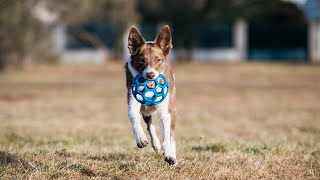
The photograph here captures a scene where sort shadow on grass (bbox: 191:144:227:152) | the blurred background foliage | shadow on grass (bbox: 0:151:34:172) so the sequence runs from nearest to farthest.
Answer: shadow on grass (bbox: 0:151:34:172) < shadow on grass (bbox: 191:144:227:152) < the blurred background foliage

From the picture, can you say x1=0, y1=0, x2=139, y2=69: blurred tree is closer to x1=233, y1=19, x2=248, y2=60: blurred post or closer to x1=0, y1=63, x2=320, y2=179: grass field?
x1=0, y1=63, x2=320, y2=179: grass field

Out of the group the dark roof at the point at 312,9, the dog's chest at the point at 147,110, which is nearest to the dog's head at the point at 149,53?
the dog's chest at the point at 147,110

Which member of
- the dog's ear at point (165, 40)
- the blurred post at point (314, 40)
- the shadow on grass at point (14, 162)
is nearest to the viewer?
the shadow on grass at point (14, 162)

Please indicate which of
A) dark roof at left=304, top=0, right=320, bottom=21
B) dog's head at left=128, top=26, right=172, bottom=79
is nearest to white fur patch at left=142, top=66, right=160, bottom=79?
dog's head at left=128, top=26, right=172, bottom=79

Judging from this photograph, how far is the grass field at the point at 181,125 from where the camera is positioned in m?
6.89

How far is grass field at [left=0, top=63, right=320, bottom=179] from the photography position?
271 inches

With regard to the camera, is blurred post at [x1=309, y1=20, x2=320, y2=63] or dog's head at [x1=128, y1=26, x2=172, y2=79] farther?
blurred post at [x1=309, y1=20, x2=320, y2=63]

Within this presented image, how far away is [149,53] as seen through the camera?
7.33m

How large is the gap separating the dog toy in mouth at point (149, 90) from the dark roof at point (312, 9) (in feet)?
137

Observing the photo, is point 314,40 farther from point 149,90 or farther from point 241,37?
point 149,90

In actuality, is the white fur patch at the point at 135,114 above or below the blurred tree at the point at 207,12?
below

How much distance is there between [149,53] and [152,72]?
355mm

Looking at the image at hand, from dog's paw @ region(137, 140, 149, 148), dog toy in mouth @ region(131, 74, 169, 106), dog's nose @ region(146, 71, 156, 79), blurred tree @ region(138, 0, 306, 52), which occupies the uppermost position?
blurred tree @ region(138, 0, 306, 52)

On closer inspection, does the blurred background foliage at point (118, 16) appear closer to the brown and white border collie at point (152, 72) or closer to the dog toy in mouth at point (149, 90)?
the brown and white border collie at point (152, 72)
